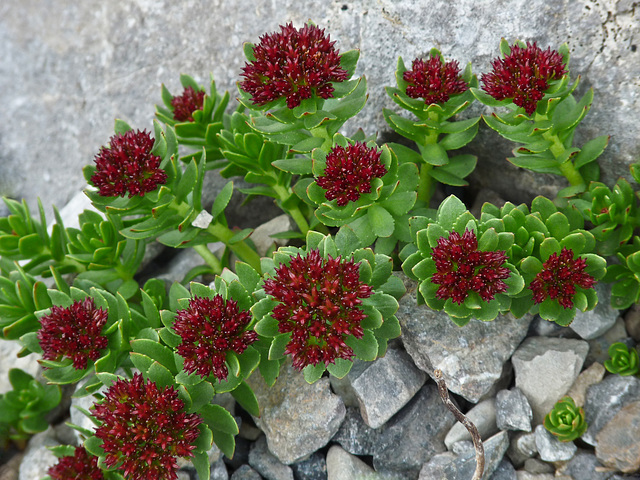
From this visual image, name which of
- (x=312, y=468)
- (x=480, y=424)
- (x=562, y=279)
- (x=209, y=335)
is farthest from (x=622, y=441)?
(x=209, y=335)

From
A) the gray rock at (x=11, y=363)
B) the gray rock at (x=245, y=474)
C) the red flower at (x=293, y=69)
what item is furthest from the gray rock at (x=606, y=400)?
the gray rock at (x=11, y=363)

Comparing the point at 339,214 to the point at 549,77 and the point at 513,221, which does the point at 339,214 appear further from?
the point at 549,77

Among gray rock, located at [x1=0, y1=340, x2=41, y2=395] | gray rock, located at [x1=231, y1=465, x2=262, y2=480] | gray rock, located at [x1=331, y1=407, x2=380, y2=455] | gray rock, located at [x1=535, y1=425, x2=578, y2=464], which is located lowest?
gray rock, located at [x1=0, y1=340, x2=41, y2=395]

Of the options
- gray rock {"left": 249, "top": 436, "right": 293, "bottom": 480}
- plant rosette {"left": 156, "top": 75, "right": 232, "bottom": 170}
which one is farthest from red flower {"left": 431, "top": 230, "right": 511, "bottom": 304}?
plant rosette {"left": 156, "top": 75, "right": 232, "bottom": 170}

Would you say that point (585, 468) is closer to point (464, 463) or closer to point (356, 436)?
point (464, 463)

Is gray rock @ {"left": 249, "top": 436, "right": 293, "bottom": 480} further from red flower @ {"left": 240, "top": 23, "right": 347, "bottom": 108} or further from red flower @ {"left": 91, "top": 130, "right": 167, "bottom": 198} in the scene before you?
red flower @ {"left": 240, "top": 23, "right": 347, "bottom": 108}

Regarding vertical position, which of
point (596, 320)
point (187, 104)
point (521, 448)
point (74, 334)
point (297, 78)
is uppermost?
point (297, 78)
